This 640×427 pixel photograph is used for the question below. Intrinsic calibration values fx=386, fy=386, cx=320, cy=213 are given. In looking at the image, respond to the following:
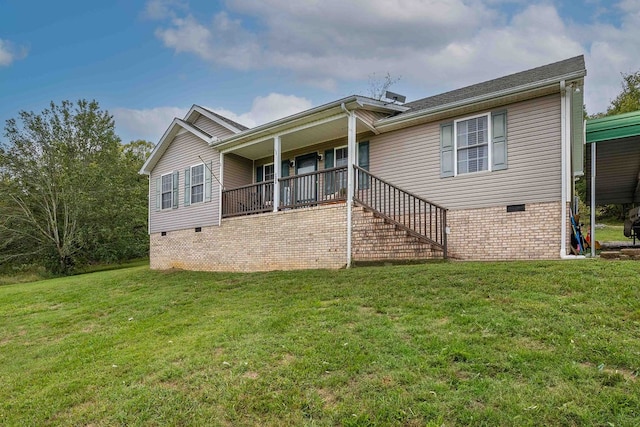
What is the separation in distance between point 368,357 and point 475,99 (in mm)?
6849

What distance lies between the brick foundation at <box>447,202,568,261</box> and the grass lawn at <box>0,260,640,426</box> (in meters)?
1.85

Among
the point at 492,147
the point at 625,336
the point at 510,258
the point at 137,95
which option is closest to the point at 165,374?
the point at 625,336

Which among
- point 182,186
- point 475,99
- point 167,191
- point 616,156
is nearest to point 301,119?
point 475,99

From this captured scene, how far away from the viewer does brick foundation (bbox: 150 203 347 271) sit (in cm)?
930

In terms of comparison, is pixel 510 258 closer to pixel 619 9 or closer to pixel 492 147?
pixel 492 147

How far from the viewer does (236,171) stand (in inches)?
524

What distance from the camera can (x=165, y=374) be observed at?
392 cm

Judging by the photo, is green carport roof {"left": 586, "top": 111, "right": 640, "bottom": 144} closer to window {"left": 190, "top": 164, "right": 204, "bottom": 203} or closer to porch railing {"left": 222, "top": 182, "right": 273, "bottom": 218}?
porch railing {"left": 222, "top": 182, "right": 273, "bottom": 218}

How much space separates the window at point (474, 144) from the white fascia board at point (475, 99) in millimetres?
475

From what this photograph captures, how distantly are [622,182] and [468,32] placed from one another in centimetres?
796

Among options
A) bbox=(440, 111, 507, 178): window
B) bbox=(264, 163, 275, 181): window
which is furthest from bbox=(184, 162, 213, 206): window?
bbox=(440, 111, 507, 178): window

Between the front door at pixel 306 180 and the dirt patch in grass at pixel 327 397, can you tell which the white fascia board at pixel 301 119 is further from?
the dirt patch in grass at pixel 327 397

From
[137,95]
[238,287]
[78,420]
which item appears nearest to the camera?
[78,420]

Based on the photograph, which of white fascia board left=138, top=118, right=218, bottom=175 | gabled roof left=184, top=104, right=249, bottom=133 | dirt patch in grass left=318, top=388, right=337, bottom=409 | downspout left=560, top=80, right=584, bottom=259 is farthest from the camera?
white fascia board left=138, top=118, right=218, bottom=175
